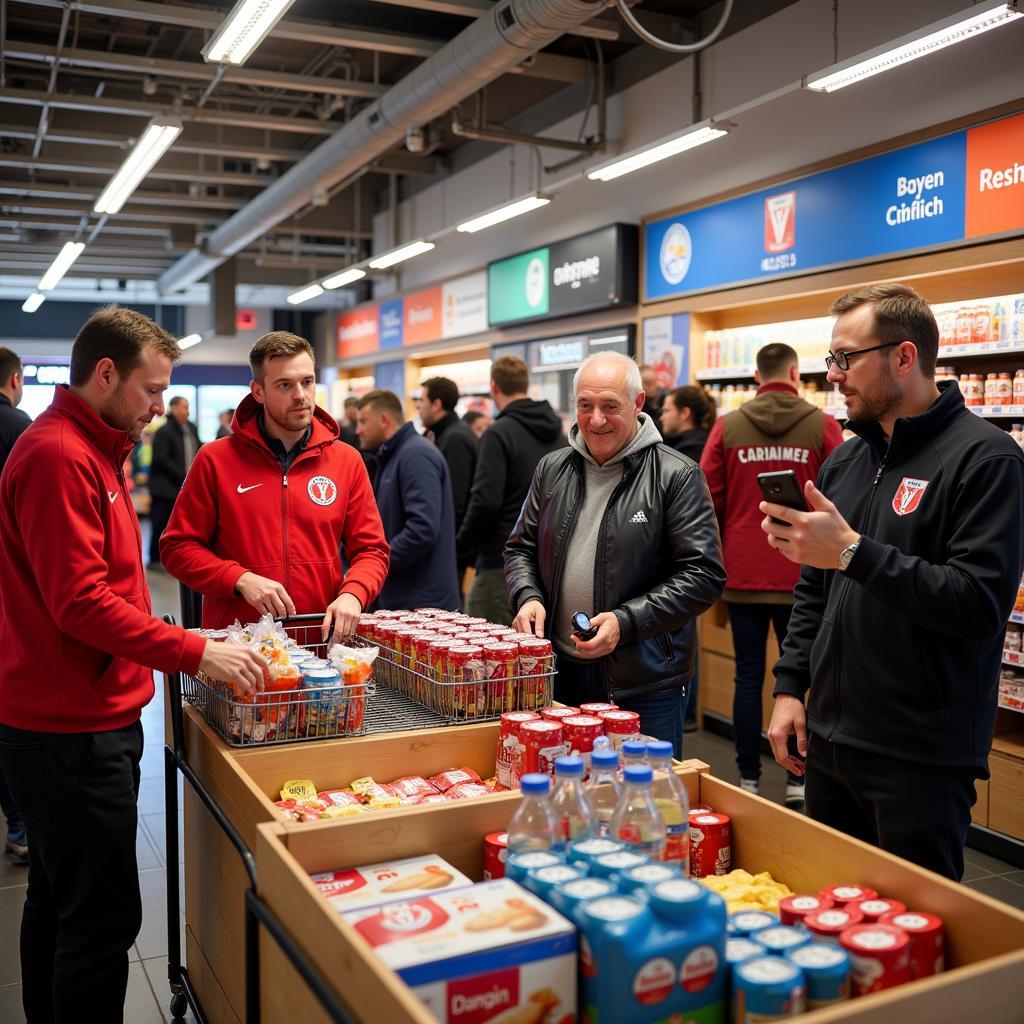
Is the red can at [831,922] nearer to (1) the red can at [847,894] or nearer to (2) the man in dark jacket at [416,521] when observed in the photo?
(1) the red can at [847,894]

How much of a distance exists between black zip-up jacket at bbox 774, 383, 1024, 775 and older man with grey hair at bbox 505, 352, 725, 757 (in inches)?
22.4

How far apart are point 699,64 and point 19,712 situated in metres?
6.33

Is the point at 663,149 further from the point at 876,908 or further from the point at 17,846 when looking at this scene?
the point at 876,908

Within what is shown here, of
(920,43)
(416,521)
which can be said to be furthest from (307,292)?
(920,43)

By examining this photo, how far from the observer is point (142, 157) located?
290 inches

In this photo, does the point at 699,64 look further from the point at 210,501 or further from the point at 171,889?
the point at 171,889

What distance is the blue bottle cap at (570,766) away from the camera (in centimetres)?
171

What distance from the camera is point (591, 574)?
3.03m

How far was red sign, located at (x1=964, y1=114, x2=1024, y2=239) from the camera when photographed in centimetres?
469

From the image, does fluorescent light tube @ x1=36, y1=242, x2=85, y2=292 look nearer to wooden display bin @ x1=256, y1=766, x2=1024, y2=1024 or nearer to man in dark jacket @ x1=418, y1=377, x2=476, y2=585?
man in dark jacket @ x1=418, y1=377, x2=476, y2=585

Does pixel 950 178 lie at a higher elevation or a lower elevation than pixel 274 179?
lower

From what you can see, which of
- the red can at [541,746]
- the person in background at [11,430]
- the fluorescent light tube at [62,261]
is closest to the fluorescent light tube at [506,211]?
the person in background at [11,430]

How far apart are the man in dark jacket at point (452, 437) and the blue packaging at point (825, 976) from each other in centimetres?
486

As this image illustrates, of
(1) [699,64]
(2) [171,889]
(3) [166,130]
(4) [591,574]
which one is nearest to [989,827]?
(4) [591,574]
